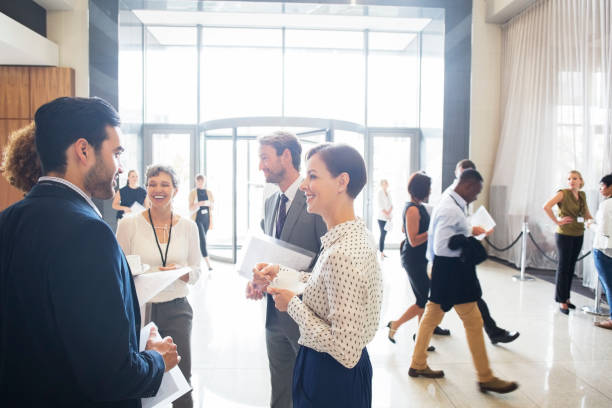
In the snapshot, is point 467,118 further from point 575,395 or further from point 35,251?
point 35,251

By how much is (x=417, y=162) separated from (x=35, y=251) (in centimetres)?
943

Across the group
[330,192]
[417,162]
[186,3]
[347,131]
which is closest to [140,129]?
[186,3]

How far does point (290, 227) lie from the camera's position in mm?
1989

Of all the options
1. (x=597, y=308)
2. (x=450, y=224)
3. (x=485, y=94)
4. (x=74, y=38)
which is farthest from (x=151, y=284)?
(x=485, y=94)

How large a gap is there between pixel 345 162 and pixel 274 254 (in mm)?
593

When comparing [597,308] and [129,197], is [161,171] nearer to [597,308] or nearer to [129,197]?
[129,197]

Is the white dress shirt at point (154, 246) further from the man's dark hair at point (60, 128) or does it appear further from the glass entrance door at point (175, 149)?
the glass entrance door at point (175, 149)

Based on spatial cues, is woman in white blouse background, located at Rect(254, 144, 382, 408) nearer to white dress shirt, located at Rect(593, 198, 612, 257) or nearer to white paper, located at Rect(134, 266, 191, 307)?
white paper, located at Rect(134, 266, 191, 307)

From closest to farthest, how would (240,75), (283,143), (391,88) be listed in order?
(283,143)
(240,75)
(391,88)

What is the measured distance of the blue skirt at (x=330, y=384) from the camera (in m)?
1.25

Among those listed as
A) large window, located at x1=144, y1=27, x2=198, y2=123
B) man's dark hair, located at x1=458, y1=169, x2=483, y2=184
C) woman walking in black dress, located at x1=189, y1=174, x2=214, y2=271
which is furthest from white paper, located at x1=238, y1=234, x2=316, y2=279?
large window, located at x1=144, y1=27, x2=198, y2=123

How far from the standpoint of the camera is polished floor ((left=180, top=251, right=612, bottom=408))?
2691 millimetres

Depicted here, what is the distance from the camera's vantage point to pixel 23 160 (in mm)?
1153

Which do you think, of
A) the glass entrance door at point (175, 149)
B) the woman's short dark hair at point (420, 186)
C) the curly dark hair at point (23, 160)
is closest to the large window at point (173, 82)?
the glass entrance door at point (175, 149)
